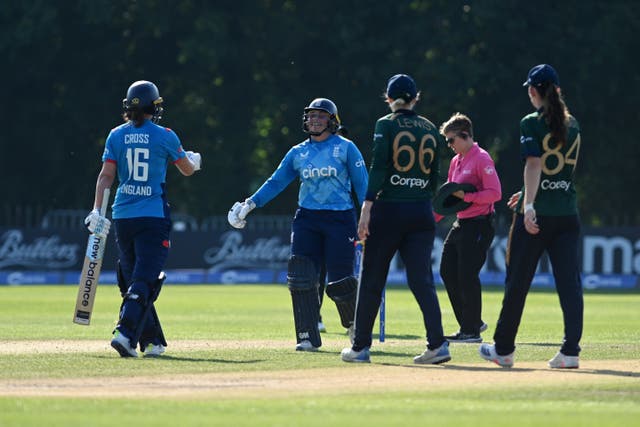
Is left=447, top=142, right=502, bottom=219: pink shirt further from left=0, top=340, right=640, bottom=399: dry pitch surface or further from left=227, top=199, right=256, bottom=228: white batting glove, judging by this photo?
left=0, top=340, right=640, bottom=399: dry pitch surface

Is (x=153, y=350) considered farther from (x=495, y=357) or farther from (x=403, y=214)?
(x=495, y=357)

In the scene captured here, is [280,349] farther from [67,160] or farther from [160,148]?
[67,160]

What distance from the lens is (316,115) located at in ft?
41.4

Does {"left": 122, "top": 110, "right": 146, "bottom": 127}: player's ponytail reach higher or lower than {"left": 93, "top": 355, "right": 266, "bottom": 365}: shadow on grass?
higher

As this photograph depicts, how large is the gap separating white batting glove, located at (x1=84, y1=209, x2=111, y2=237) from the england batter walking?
330cm

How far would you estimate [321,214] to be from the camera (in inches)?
495

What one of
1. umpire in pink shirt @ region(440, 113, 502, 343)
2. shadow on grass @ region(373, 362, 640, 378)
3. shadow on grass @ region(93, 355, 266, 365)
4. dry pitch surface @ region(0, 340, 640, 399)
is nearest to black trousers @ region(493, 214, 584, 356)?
shadow on grass @ region(373, 362, 640, 378)

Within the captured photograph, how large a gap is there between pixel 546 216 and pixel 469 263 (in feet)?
11.4

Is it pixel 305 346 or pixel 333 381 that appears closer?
pixel 333 381

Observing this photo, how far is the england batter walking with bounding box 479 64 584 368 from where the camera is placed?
10312mm

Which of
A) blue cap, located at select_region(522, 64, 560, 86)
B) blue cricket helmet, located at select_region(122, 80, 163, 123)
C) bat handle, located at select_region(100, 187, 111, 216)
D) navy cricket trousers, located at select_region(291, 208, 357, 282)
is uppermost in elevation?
Answer: blue cap, located at select_region(522, 64, 560, 86)

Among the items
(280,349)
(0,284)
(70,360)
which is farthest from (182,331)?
(0,284)

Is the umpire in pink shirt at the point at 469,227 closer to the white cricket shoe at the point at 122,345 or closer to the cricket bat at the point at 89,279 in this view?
the cricket bat at the point at 89,279

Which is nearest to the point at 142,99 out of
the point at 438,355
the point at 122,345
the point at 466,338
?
the point at 122,345
